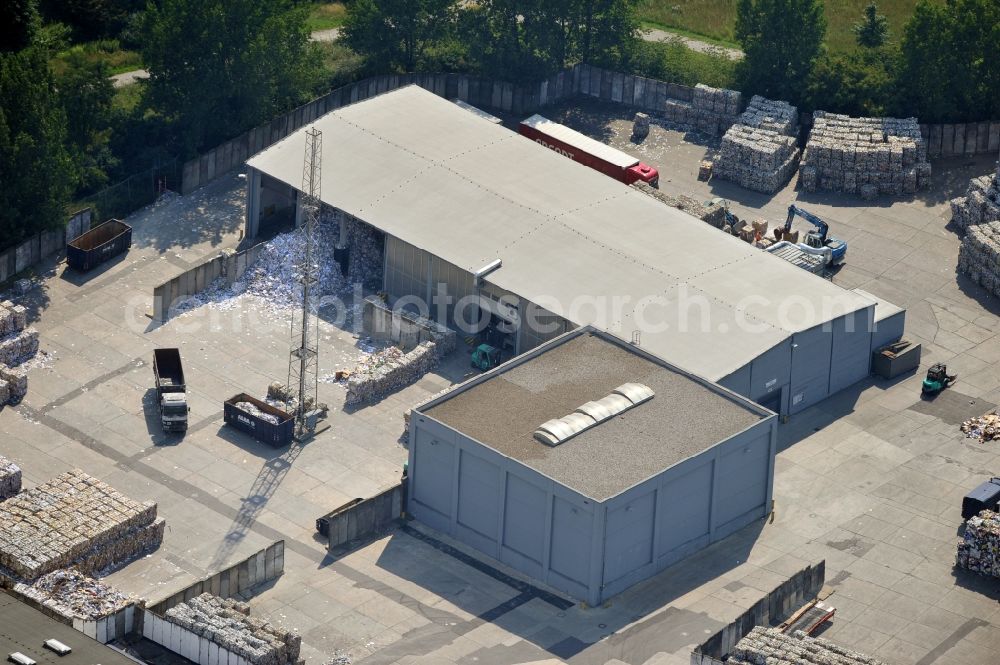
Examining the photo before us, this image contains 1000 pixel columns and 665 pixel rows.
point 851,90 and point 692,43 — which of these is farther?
point 692,43

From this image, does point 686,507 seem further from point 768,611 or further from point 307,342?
point 307,342

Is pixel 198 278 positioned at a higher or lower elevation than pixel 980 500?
higher

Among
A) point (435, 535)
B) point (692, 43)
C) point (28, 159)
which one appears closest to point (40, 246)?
point (28, 159)

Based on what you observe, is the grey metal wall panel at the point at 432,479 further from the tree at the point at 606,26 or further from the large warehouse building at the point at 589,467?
the tree at the point at 606,26

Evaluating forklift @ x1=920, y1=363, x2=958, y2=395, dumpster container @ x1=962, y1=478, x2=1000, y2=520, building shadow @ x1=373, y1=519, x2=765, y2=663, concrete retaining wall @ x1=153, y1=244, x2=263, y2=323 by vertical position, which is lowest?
building shadow @ x1=373, y1=519, x2=765, y2=663

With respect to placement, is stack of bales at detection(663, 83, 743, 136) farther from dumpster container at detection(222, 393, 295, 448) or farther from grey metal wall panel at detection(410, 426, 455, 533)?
grey metal wall panel at detection(410, 426, 455, 533)

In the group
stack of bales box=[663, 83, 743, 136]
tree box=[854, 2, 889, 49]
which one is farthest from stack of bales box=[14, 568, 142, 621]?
tree box=[854, 2, 889, 49]

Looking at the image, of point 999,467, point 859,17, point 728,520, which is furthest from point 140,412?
point 859,17
